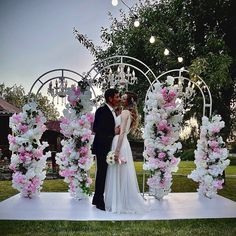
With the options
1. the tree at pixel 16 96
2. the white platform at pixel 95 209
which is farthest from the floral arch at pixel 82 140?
the tree at pixel 16 96

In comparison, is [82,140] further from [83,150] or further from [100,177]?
[100,177]

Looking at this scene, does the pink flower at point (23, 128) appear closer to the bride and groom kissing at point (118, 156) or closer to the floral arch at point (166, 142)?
the bride and groom kissing at point (118, 156)

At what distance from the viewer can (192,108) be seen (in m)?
10.1

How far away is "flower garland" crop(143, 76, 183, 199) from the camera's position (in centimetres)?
672

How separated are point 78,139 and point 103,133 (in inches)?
35.7

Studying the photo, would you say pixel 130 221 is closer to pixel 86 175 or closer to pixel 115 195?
pixel 115 195

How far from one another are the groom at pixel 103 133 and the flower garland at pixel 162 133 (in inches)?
41.2

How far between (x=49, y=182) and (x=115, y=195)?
14.9ft

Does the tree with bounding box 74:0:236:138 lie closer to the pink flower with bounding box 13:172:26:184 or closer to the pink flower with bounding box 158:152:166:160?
the pink flower with bounding box 158:152:166:160

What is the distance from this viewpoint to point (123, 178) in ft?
19.0

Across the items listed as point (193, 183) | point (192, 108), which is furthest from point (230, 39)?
point (193, 183)

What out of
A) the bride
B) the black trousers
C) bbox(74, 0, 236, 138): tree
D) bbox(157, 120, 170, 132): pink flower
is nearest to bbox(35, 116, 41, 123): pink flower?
the black trousers

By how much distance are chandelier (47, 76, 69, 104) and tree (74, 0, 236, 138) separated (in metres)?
2.43

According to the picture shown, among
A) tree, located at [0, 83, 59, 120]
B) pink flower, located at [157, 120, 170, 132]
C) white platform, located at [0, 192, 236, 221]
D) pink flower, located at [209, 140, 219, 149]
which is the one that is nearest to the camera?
white platform, located at [0, 192, 236, 221]
